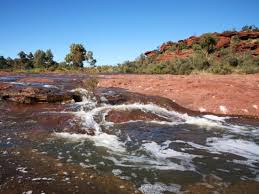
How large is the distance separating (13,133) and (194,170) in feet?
15.0

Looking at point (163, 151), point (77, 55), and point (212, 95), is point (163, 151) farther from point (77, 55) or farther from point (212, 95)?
point (77, 55)

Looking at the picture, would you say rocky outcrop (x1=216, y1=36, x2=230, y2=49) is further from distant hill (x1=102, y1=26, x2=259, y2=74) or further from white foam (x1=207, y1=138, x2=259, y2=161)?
white foam (x1=207, y1=138, x2=259, y2=161)

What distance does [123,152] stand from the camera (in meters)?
6.46

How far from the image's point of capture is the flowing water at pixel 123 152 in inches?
186

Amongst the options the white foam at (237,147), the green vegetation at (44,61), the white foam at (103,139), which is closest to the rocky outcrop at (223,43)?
the green vegetation at (44,61)

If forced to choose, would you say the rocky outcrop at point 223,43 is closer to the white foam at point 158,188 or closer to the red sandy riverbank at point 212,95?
the red sandy riverbank at point 212,95

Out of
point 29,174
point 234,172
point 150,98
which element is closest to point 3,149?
point 29,174

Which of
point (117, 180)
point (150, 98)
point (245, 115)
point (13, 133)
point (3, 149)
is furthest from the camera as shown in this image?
point (150, 98)

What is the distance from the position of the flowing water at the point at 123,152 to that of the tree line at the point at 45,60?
59.9 m

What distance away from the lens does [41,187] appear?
4488 mm

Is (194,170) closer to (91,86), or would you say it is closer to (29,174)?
(29,174)

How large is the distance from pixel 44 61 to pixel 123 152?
267 feet

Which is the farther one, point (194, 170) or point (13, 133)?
point (13, 133)

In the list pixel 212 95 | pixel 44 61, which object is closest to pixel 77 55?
pixel 44 61
